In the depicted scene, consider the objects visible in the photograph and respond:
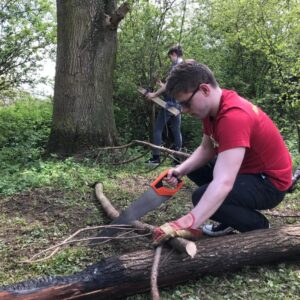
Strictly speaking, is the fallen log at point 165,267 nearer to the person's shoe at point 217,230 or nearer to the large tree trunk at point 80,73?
the person's shoe at point 217,230

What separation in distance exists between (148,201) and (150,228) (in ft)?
0.72

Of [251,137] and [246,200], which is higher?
[251,137]

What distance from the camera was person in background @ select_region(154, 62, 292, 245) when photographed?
9.68 ft

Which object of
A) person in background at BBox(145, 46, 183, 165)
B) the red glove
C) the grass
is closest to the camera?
the red glove

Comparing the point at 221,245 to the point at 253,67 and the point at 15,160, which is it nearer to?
the point at 15,160

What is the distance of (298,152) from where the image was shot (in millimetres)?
8352

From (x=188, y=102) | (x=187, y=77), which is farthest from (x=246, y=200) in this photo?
(x=187, y=77)

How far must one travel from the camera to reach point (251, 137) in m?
3.25

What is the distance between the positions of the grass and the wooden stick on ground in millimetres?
99

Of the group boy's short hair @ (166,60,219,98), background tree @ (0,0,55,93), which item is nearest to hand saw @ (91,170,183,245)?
→ boy's short hair @ (166,60,219,98)

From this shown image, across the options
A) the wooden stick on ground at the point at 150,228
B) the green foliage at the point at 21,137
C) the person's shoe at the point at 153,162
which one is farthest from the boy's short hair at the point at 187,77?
the person's shoe at the point at 153,162

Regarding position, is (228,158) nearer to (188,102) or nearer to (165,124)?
(188,102)

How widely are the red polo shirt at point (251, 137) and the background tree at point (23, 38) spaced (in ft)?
27.5

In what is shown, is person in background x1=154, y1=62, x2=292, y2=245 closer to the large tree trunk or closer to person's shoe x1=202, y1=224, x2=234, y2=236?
person's shoe x1=202, y1=224, x2=234, y2=236
